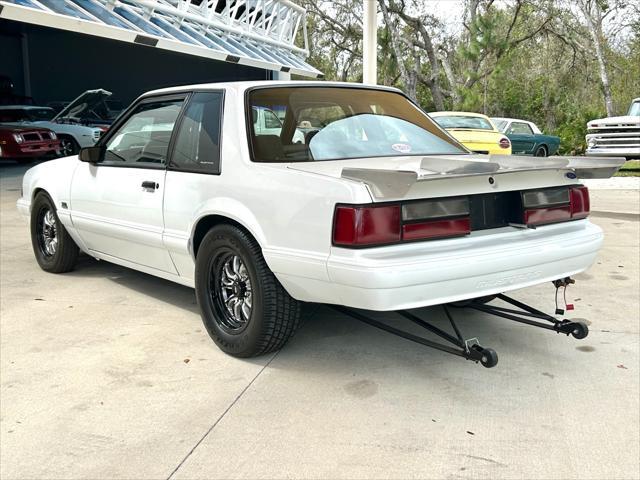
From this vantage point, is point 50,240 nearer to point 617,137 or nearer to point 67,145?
point 67,145

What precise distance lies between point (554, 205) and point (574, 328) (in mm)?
707

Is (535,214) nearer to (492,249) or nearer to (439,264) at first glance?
(492,249)

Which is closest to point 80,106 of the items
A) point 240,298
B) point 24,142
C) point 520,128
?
point 24,142

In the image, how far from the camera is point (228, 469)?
2580 mm

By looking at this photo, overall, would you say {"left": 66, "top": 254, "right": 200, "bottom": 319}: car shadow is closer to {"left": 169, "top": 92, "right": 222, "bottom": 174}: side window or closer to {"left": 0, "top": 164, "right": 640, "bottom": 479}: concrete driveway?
{"left": 0, "top": 164, "right": 640, "bottom": 479}: concrete driveway

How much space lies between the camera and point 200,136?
12.8ft

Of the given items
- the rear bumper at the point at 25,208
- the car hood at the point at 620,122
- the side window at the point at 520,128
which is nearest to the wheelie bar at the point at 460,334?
the rear bumper at the point at 25,208

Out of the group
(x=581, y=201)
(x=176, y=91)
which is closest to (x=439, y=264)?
(x=581, y=201)

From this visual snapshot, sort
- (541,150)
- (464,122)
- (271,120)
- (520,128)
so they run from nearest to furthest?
1. (271,120)
2. (464,122)
3. (541,150)
4. (520,128)

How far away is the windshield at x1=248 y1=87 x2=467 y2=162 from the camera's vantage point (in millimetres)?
3715

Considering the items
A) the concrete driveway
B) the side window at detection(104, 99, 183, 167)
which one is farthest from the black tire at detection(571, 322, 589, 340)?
the side window at detection(104, 99, 183, 167)

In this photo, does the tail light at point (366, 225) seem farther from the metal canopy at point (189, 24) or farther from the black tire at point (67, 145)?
the black tire at point (67, 145)

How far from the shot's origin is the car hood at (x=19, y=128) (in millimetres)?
15477

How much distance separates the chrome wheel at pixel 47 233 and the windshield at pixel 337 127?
8.47ft
